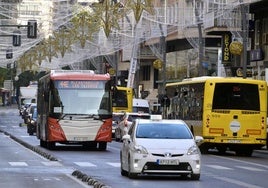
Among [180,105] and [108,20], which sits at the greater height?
[108,20]

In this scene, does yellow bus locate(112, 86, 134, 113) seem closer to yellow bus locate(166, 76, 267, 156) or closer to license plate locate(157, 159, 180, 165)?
yellow bus locate(166, 76, 267, 156)

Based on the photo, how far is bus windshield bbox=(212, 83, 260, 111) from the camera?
3888 centimetres

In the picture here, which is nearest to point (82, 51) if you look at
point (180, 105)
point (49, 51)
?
point (49, 51)

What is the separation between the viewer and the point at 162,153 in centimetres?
2362

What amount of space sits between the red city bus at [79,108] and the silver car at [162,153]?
50.1ft

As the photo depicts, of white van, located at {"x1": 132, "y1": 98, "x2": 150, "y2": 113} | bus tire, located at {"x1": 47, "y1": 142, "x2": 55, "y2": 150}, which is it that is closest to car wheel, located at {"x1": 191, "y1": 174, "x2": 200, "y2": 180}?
bus tire, located at {"x1": 47, "y1": 142, "x2": 55, "y2": 150}

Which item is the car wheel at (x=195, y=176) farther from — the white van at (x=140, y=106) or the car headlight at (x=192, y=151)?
the white van at (x=140, y=106)

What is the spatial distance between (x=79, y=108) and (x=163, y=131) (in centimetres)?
1556

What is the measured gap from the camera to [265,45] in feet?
196

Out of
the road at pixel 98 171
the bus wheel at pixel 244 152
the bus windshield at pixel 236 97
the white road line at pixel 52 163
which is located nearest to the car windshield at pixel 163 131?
the road at pixel 98 171

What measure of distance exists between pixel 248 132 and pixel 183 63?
43749 millimetres

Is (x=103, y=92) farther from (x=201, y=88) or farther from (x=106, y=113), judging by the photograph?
(x=201, y=88)

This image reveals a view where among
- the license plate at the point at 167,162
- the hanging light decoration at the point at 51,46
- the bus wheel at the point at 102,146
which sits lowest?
the bus wheel at the point at 102,146

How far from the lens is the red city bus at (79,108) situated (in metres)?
40.0
